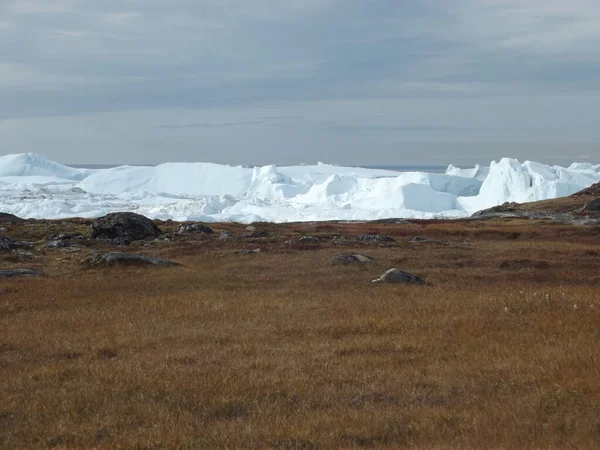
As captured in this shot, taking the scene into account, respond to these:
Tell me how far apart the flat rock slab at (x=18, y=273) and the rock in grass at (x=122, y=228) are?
17511 mm

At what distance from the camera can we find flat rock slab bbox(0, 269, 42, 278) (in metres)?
24.2

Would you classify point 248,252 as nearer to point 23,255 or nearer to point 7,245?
point 23,255

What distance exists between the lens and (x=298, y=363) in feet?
37.0

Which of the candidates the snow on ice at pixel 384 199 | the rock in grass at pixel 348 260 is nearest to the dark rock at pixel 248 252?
the rock in grass at pixel 348 260

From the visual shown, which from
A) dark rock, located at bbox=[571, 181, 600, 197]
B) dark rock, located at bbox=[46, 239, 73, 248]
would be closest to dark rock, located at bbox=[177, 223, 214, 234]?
dark rock, located at bbox=[46, 239, 73, 248]

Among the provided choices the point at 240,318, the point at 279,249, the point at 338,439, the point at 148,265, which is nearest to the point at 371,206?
the point at 279,249

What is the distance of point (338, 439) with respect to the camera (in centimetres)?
761

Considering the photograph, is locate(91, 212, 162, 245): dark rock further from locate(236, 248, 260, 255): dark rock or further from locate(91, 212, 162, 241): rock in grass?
locate(236, 248, 260, 255): dark rock

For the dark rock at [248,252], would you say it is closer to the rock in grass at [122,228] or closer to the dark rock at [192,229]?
the rock in grass at [122,228]

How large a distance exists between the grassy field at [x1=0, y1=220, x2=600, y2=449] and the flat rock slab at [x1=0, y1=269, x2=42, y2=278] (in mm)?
1960

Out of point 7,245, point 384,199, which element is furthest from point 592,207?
point 7,245

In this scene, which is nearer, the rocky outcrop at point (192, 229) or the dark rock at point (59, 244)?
the dark rock at point (59, 244)

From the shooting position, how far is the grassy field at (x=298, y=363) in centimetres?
788

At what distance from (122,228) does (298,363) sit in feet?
Result: 114
